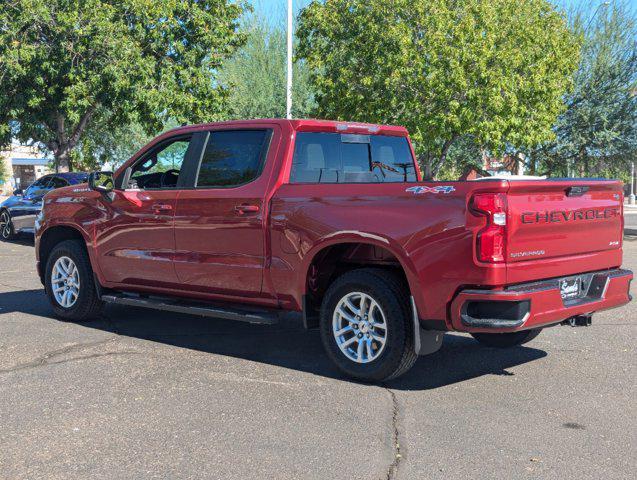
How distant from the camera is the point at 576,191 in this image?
535cm

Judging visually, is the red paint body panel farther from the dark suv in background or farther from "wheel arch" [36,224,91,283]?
the dark suv in background

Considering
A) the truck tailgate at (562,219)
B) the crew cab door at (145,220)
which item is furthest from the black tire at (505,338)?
the crew cab door at (145,220)

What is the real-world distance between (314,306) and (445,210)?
1.58 m

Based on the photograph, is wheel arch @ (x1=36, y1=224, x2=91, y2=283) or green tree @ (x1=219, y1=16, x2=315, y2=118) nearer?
wheel arch @ (x1=36, y1=224, x2=91, y2=283)

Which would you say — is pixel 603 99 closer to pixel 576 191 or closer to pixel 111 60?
pixel 111 60

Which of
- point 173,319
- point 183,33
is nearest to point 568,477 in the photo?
point 173,319

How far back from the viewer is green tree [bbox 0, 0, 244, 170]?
19.7m

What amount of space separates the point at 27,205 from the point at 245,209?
12.5 metres

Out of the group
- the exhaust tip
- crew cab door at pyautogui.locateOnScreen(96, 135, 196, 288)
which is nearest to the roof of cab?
crew cab door at pyautogui.locateOnScreen(96, 135, 196, 288)

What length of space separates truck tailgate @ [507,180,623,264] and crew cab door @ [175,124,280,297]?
206cm

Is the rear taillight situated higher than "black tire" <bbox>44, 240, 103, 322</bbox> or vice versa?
the rear taillight

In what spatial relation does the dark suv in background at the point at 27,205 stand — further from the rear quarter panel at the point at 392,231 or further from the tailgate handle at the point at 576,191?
the tailgate handle at the point at 576,191

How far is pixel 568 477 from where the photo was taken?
3850mm

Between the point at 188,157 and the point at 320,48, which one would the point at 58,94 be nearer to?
the point at 320,48
